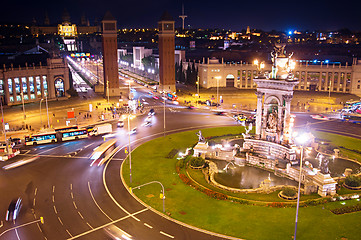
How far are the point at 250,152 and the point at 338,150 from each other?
15.3m

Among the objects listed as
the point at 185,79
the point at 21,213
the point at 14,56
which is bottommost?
the point at 21,213

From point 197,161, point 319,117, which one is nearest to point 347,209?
point 197,161

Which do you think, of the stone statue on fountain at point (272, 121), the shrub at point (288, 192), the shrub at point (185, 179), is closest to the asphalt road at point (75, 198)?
the shrub at point (185, 179)

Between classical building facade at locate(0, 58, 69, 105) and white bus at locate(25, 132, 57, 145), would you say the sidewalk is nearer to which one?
classical building facade at locate(0, 58, 69, 105)

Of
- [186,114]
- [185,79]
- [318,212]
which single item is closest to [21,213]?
[318,212]

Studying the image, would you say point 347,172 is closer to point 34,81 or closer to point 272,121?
point 272,121

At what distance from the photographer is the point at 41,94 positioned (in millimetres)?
112375

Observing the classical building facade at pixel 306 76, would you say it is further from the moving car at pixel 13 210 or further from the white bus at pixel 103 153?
the moving car at pixel 13 210

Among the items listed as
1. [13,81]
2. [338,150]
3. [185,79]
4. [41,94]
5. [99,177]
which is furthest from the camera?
A: [185,79]

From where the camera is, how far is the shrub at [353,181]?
143ft

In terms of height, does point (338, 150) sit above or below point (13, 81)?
below

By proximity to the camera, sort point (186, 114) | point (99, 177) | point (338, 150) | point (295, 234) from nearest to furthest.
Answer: point (295, 234) → point (99, 177) → point (338, 150) → point (186, 114)

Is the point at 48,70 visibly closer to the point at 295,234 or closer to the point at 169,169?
the point at 169,169

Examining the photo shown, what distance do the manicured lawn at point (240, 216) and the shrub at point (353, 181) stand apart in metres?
7.23
